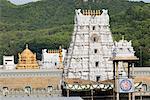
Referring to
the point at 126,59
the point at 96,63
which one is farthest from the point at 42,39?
the point at 126,59

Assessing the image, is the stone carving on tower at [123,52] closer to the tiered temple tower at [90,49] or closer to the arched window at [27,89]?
the tiered temple tower at [90,49]

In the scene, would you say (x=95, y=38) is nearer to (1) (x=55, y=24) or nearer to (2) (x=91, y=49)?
(2) (x=91, y=49)

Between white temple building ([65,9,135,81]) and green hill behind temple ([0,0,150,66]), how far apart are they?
1155 centimetres

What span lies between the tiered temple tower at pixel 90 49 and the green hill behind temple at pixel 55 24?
37.9 ft

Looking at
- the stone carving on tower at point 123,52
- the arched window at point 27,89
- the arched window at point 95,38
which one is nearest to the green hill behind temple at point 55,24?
the arched window at point 27,89

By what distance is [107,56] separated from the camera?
41.4m

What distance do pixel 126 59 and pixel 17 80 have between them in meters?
11.0

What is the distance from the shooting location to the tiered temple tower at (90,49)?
41.2 metres

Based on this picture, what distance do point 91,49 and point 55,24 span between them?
87.8m

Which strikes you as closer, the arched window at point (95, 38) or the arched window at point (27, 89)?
the arched window at point (27, 89)

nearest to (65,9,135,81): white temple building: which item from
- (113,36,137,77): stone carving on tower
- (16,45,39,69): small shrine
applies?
(113,36,137,77): stone carving on tower

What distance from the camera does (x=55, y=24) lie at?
424ft

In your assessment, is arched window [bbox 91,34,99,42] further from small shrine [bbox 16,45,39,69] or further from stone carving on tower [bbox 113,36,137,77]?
small shrine [bbox 16,45,39,69]

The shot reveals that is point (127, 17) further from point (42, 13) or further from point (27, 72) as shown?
point (27, 72)
